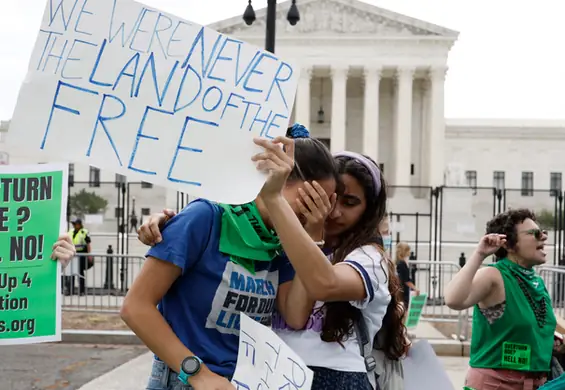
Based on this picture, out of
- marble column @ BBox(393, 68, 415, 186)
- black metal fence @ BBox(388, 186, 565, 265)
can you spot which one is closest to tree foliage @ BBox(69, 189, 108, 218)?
black metal fence @ BBox(388, 186, 565, 265)

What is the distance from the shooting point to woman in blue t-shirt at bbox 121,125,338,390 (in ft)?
5.87

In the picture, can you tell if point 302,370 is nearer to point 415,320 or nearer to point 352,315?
point 352,315

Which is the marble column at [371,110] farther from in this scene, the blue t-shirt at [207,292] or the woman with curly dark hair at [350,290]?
the blue t-shirt at [207,292]

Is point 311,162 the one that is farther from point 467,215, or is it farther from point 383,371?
point 467,215

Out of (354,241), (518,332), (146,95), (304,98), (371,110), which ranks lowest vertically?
(518,332)

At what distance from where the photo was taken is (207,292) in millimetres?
1867

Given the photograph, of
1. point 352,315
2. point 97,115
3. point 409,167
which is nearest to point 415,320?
point 352,315

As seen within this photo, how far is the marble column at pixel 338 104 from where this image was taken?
49.8 m

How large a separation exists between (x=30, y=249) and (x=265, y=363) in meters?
1.02

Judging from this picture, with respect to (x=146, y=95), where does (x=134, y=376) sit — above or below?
below

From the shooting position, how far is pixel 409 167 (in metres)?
49.9

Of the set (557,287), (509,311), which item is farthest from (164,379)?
(557,287)

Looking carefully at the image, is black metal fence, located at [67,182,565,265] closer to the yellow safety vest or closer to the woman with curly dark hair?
the yellow safety vest

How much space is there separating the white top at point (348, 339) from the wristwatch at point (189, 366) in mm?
430
